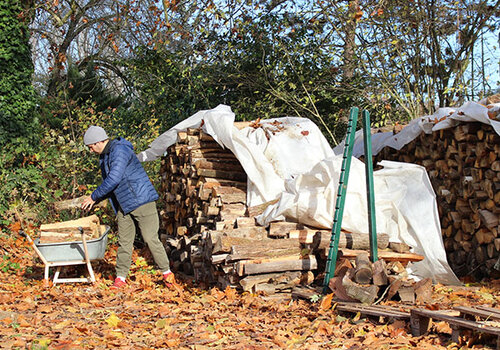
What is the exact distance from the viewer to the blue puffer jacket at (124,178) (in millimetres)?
6004

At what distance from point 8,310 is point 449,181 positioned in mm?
5330

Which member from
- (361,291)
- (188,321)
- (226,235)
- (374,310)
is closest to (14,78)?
(226,235)

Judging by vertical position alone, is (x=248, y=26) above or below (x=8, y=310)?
above

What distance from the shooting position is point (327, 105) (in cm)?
1184

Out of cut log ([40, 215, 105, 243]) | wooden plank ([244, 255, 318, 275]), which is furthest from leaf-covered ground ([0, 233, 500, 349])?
cut log ([40, 215, 105, 243])

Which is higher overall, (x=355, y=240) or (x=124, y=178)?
(x=124, y=178)

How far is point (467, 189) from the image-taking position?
6312 millimetres

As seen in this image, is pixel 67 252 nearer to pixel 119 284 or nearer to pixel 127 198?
pixel 119 284

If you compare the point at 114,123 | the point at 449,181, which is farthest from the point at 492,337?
the point at 114,123

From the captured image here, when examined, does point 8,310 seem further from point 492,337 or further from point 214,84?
point 214,84

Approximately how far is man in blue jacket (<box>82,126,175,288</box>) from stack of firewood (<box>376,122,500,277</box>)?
142 inches

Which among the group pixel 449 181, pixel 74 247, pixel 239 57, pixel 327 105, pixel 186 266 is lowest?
pixel 186 266

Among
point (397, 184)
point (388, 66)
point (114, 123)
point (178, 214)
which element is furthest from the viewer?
point (114, 123)

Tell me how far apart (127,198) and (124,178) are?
0.24m
